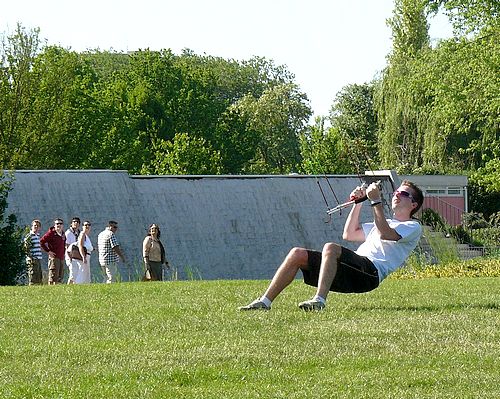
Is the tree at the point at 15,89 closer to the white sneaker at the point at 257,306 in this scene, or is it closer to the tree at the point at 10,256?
the tree at the point at 10,256

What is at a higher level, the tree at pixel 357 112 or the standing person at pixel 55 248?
the tree at pixel 357 112

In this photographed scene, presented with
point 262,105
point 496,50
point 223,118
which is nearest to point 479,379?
point 496,50

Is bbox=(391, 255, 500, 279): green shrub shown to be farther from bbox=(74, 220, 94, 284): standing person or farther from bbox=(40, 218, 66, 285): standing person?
bbox=(40, 218, 66, 285): standing person

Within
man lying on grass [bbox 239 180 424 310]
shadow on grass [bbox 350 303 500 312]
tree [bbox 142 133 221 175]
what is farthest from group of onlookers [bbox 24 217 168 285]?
tree [bbox 142 133 221 175]

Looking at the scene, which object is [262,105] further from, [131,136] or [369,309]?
[369,309]

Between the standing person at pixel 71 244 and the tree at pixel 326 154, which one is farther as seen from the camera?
the tree at pixel 326 154

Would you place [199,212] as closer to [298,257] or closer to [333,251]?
[298,257]

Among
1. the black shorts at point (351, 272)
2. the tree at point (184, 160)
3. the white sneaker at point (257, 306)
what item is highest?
the tree at point (184, 160)

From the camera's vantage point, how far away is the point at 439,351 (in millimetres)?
9484

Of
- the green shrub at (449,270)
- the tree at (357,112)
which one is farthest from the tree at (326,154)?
the green shrub at (449,270)

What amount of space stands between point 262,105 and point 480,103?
44468mm

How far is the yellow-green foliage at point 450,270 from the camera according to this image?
26.4m

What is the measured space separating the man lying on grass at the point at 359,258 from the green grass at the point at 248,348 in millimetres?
268

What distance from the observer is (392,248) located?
525 inches
